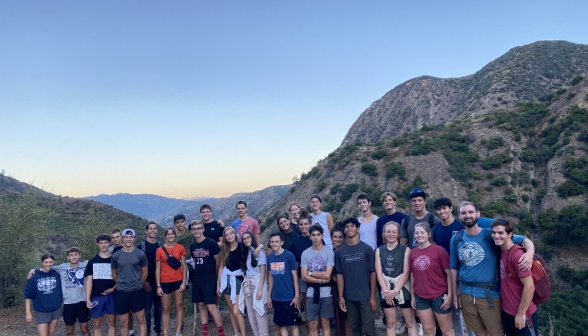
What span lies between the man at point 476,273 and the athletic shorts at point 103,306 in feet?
19.4

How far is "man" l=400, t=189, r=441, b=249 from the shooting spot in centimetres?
523

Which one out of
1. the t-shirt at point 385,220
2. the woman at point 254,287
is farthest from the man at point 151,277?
the t-shirt at point 385,220

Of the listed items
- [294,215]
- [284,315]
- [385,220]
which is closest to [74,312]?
[284,315]

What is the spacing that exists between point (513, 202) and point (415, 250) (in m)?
23.6

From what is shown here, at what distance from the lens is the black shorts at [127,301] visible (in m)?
6.08

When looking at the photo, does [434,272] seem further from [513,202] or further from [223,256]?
[513,202]

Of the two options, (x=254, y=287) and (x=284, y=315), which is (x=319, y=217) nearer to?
(x=254, y=287)

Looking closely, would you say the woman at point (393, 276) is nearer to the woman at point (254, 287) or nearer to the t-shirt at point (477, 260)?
the t-shirt at point (477, 260)

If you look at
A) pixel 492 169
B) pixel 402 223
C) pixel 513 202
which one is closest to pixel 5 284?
pixel 402 223

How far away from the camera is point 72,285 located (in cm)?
625

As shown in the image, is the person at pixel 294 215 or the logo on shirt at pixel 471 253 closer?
the logo on shirt at pixel 471 253

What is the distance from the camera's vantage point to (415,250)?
4754 mm

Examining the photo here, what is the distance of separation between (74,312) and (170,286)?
1758mm

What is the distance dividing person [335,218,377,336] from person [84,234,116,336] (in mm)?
4224
